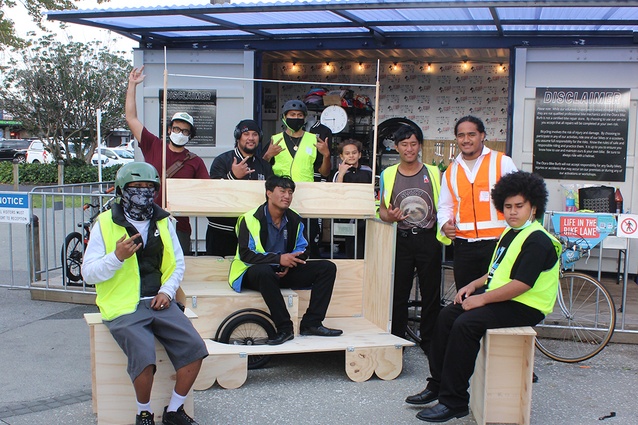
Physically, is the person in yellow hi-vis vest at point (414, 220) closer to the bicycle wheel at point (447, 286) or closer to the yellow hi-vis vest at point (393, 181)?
the yellow hi-vis vest at point (393, 181)

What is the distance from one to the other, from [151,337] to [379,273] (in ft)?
8.06

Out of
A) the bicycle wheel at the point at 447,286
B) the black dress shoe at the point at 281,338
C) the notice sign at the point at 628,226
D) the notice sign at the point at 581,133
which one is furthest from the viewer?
the notice sign at the point at 581,133

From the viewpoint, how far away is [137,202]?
14.5 feet

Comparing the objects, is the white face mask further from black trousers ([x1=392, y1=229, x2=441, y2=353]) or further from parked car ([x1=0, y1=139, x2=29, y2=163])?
parked car ([x1=0, y1=139, x2=29, y2=163])

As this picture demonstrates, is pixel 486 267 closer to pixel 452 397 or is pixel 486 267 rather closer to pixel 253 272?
pixel 452 397

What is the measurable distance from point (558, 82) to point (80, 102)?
18920mm

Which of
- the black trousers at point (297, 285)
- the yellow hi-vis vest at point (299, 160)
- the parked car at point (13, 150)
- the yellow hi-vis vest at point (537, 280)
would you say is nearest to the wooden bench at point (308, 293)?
the black trousers at point (297, 285)

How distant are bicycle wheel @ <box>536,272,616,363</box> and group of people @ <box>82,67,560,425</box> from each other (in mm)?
1238

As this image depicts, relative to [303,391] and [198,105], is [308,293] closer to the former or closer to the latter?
[303,391]

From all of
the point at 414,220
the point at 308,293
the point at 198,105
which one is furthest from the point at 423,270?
the point at 198,105

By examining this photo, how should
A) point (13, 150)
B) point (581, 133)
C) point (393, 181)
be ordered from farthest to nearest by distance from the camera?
point (13, 150)
point (581, 133)
point (393, 181)

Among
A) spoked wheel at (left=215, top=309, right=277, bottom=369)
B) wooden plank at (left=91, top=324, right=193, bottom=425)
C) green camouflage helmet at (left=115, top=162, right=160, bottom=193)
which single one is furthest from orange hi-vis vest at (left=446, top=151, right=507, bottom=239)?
wooden plank at (left=91, top=324, right=193, bottom=425)

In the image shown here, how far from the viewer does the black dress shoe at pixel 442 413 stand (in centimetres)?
451

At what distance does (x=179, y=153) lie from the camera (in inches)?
255
